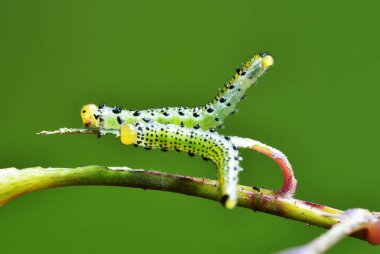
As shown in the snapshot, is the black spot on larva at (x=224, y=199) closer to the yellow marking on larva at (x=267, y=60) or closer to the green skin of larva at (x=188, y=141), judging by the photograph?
the green skin of larva at (x=188, y=141)

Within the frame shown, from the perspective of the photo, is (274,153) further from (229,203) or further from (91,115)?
(91,115)

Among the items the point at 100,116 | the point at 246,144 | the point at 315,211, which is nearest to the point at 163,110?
the point at 100,116

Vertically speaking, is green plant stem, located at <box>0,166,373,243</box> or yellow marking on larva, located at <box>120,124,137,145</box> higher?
yellow marking on larva, located at <box>120,124,137,145</box>

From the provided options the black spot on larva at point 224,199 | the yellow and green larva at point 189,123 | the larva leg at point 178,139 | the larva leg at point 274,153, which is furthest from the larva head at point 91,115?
the black spot on larva at point 224,199

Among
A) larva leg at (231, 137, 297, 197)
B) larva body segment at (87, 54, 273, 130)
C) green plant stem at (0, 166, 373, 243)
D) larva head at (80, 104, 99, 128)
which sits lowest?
green plant stem at (0, 166, 373, 243)

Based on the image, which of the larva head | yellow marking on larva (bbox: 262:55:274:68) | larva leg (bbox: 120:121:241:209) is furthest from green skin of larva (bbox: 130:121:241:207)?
yellow marking on larva (bbox: 262:55:274:68)

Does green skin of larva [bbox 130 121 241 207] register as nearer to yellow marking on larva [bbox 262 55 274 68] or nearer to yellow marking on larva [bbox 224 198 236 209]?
yellow marking on larva [bbox 224 198 236 209]

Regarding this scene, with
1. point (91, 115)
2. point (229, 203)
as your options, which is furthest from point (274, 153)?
point (91, 115)
